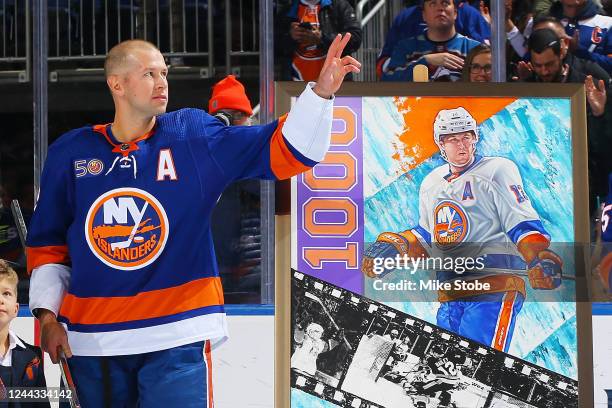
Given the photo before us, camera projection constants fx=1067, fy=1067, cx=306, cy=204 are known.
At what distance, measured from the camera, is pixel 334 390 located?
9.53 feet

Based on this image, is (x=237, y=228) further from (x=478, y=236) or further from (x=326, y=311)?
(x=478, y=236)

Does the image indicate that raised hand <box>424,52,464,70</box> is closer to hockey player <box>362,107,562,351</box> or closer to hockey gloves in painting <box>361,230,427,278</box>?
hockey player <box>362,107,562,351</box>

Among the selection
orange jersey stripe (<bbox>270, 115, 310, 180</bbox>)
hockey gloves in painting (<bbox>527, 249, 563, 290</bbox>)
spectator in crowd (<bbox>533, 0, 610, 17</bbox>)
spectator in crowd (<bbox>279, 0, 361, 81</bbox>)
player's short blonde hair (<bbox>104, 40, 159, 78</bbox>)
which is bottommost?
hockey gloves in painting (<bbox>527, 249, 563, 290</bbox>)

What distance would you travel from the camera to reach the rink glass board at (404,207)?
2908 millimetres

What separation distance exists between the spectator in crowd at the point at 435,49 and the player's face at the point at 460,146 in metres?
0.94

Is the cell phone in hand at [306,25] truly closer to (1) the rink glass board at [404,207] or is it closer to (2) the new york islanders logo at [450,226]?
(1) the rink glass board at [404,207]

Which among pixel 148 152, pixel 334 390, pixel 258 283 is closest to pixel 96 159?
pixel 148 152

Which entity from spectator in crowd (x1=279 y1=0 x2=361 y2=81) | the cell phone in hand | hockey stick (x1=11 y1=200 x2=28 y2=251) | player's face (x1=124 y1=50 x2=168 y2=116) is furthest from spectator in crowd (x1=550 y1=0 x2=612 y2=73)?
hockey stick (x1=11 y1=200 x2=28 y2=251)

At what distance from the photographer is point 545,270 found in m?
2.90

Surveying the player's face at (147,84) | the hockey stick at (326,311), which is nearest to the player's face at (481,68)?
the hockey stick at (326,311)

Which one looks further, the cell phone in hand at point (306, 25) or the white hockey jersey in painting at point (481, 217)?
the cell phone in hand at point (306, 25)

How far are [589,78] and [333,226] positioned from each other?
4.63 ft

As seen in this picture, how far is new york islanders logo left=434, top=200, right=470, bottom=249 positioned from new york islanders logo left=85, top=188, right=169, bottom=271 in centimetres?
77

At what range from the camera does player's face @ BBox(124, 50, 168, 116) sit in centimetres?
268
